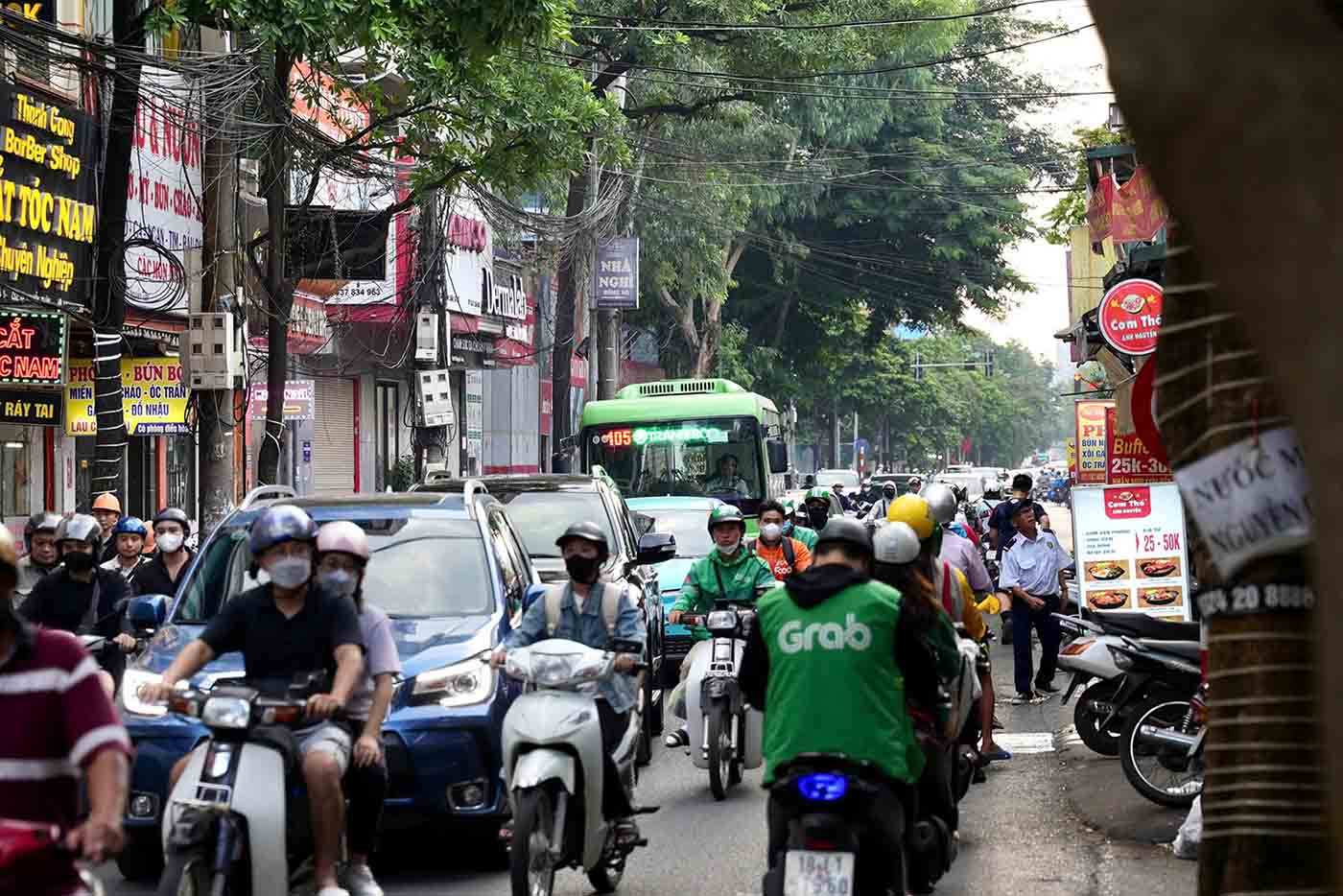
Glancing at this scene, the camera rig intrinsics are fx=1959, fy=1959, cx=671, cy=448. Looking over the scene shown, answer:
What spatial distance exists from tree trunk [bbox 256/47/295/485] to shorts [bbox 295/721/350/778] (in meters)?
11.6

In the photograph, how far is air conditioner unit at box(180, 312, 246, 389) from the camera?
1742 cm

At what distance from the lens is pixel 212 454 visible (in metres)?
17.6

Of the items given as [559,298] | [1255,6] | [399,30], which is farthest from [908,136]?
[1255,6]

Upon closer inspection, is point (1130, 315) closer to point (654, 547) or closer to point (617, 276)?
point (654, 547)

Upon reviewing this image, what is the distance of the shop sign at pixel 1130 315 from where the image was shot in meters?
16.0

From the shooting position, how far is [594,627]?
349 inches

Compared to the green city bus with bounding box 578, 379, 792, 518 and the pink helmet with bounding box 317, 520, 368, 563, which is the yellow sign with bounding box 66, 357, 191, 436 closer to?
the green city bus with bounding box 578, 379, 792, 518

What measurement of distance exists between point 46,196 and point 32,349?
1.97 metres

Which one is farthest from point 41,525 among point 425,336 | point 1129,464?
point 425,336

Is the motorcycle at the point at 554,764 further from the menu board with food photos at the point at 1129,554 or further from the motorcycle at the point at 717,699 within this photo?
the menu board with food photos at the point at 1129,554

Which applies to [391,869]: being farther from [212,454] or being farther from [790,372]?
[790,372]

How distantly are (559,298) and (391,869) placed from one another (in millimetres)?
25021

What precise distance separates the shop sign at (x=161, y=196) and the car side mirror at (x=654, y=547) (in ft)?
29.9

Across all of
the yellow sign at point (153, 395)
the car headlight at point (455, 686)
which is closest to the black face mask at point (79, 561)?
the car headlight at point (455, 686)
